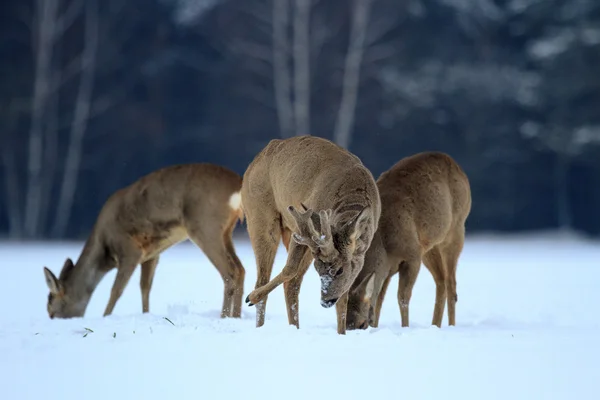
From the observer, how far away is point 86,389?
188 inches

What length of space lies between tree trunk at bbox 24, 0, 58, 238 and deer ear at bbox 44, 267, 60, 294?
13.4 m

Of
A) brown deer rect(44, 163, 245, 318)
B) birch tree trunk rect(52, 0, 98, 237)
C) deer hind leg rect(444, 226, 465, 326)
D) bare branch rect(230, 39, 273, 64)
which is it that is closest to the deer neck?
brown deer rect(44, 163, 245, 318)

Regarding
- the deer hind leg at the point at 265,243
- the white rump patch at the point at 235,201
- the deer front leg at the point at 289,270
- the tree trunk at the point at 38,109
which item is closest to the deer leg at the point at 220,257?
the white rump patch at the point at 235,201

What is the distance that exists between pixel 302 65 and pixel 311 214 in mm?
18753

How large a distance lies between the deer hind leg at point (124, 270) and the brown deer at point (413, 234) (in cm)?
322

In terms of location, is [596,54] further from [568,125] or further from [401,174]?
[401,174]

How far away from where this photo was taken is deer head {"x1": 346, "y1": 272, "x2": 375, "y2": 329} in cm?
682

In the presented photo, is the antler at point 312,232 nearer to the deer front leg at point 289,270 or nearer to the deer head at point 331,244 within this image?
the deer head at point 331,244

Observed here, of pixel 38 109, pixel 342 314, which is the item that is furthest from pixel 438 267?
pixel 38 109

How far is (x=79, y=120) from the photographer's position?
23.7 m

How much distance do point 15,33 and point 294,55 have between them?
23.9ft

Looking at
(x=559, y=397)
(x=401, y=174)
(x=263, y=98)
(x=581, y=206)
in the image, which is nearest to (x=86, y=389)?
(x=559, y=397)

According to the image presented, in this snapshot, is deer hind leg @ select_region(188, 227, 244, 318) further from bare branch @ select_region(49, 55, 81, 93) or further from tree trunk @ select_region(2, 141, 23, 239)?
bare branch @ select_region(49, 55, 81, 93)

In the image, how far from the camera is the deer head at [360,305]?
6.82m
